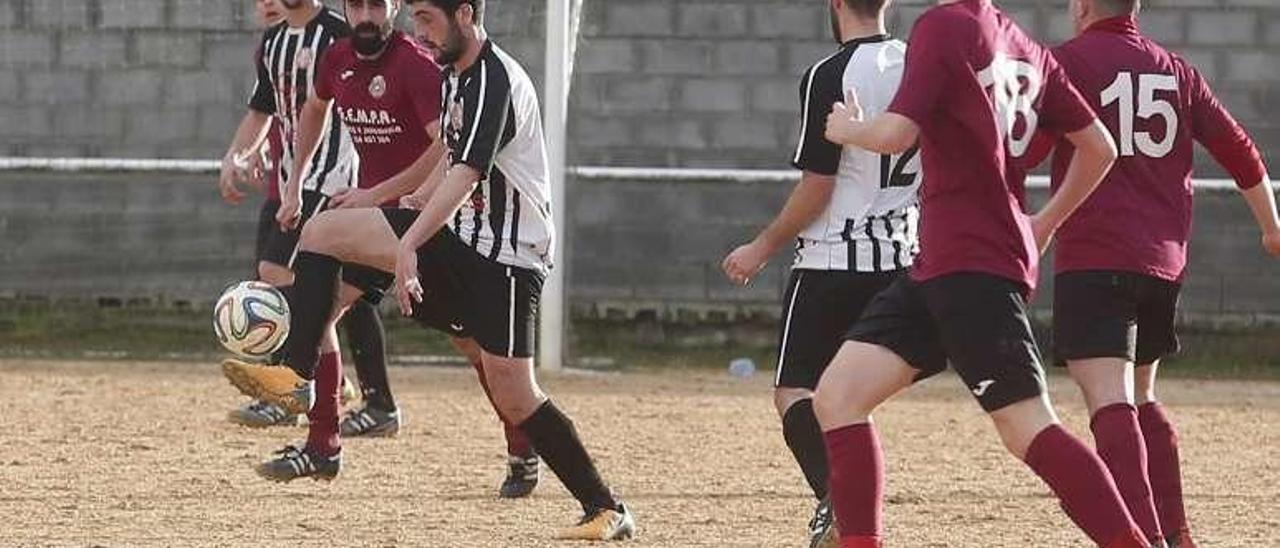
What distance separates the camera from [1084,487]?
586 centimetres

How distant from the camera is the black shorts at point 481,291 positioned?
766 centimetres

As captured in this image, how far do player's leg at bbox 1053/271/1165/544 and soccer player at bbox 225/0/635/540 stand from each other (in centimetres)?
160

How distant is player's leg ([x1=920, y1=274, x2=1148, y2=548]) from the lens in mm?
5863

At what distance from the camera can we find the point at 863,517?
20.5 feet

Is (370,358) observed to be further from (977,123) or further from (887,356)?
(977,123)

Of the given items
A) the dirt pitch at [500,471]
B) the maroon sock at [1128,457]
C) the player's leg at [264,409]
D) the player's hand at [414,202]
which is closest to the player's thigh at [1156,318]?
the maroon sock at [1128,457]

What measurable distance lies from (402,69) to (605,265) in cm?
657

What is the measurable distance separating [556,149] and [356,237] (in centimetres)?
631

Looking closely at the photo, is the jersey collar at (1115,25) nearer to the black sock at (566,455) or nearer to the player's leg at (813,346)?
the player's leg at (813,346)

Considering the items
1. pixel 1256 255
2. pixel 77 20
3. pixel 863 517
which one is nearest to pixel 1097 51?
pixel 863 517

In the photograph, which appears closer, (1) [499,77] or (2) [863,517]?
(2) [863,517]

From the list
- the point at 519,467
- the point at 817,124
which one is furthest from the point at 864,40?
the point at 519,467

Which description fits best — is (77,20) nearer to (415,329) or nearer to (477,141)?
(415,329)

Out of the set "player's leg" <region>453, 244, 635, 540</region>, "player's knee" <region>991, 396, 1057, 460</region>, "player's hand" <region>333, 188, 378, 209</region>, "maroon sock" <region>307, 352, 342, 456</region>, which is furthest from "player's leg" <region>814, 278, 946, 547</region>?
"maroon sock" <region>307, 352, 342, 456</region>
